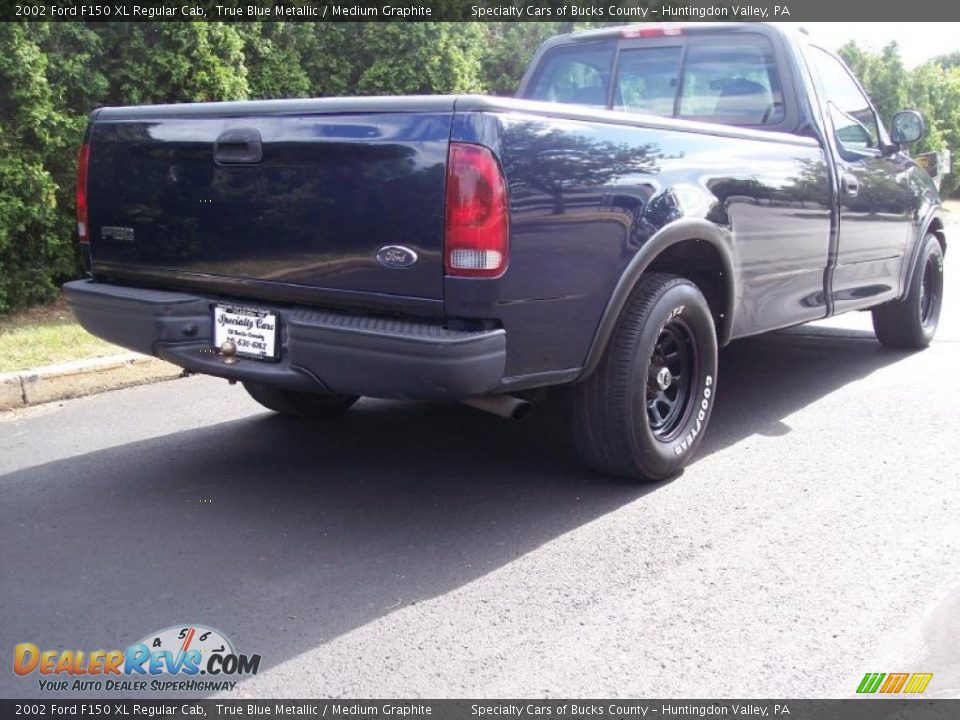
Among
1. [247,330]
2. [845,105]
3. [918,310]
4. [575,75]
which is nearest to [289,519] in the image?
[247,330]

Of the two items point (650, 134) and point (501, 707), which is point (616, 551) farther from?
point (650, 134)

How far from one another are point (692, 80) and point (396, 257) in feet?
9.50

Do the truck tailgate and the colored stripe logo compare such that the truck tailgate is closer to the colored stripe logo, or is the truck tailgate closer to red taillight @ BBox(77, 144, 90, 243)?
red taillight @ BBox(77, 144, 90, 243)

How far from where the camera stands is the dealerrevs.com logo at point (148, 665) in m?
2.77

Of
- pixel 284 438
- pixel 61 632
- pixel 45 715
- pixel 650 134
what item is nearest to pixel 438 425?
pixel 284 438

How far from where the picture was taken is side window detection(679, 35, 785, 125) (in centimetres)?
548

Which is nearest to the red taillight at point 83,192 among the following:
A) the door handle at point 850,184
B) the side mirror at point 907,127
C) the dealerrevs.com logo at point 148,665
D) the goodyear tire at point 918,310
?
the dealerrevs.com logo at point 148,665

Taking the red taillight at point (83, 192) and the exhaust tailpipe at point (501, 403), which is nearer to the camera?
the exhaust tailpipe at point (501, 403)

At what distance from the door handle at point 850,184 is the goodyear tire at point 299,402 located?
278cm

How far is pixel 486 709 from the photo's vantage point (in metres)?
2.66

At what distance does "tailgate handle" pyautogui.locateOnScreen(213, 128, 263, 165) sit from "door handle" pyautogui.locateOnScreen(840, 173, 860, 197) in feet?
10.5

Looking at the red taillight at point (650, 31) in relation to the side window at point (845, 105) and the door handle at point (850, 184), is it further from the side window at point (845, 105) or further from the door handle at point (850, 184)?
the door handle at point (850, 184)

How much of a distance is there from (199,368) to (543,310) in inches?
52.9

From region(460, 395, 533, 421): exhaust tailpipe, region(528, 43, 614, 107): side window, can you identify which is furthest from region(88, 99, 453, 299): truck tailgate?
region(528, 43, 614, 107): side window
